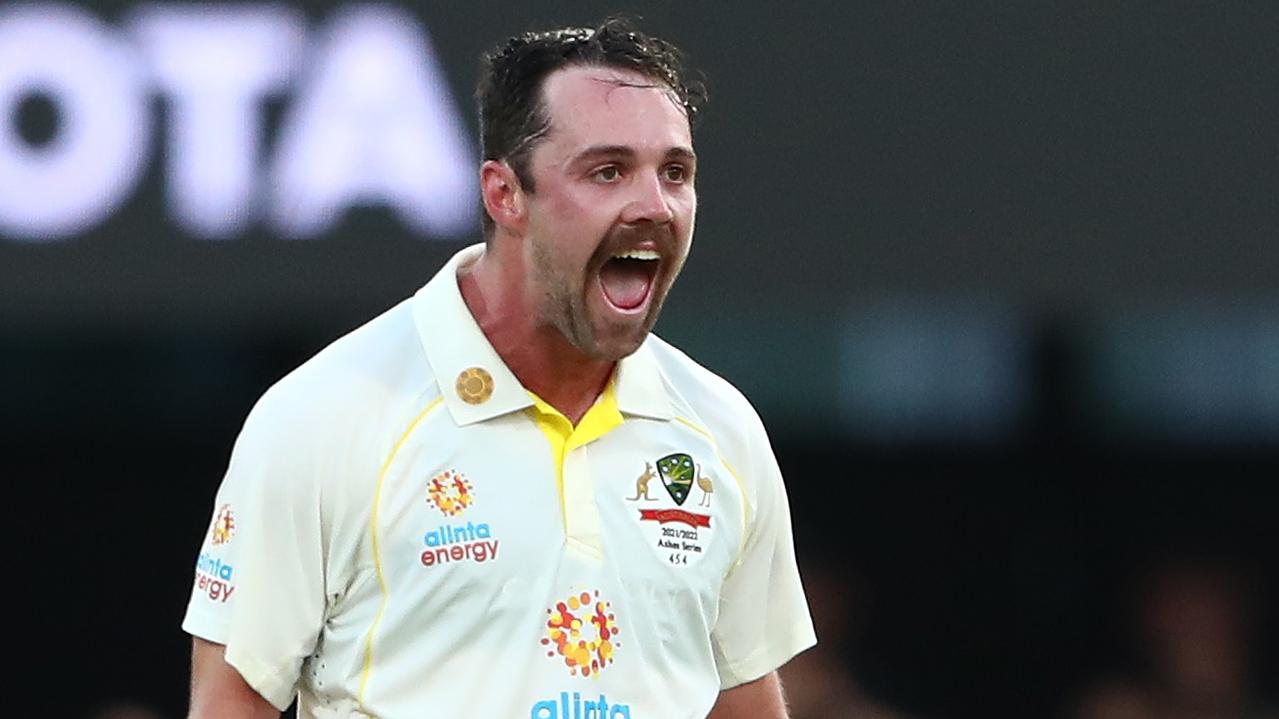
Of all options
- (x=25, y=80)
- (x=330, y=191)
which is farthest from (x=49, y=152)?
(x=330, y=191)

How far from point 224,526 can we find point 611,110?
821 millimetres

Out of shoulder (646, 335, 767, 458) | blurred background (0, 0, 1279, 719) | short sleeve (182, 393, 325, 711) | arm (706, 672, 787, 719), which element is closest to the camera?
short sleeve (182, 393, 325, 711)

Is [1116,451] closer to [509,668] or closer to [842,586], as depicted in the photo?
[842,586]

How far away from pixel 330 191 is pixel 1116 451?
3.25 meters

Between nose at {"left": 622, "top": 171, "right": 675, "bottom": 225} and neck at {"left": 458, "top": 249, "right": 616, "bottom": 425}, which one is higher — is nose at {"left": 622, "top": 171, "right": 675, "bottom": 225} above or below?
above

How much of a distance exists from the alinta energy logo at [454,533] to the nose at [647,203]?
45 centimetres

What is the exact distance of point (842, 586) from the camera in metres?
8.94

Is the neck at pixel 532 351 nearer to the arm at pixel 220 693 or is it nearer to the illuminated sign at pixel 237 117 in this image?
the arm at pixel 220 693

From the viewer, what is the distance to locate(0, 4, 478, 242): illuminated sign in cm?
675

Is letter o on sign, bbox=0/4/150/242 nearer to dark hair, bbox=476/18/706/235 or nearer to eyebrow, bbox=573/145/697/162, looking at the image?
dark hair, bbox=476/18/706/235

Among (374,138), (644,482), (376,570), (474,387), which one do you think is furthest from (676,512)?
(374,138)

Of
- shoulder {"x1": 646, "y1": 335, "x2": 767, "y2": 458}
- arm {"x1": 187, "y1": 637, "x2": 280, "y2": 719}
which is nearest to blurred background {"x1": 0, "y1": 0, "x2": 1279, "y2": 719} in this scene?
shoulder {"x1": 646, "y1": 335, "x2": 767, "y2": 458}

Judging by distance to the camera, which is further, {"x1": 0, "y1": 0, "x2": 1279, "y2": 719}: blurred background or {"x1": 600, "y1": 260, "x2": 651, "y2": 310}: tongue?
{"x1": 0, "y1": 0, "x2": 1279, "y2": 719}: blurred background

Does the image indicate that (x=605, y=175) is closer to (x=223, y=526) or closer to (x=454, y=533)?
(x=454, y=533)
